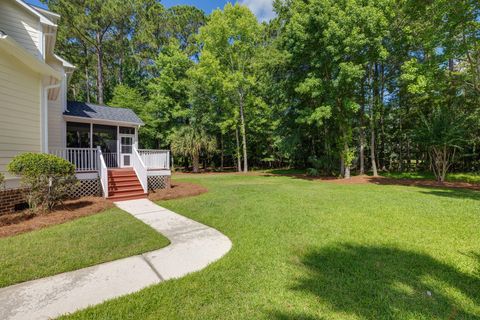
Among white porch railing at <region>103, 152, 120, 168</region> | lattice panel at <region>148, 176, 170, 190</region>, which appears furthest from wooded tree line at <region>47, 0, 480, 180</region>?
lattice panel at <region>148, 176, 170, 190</region>

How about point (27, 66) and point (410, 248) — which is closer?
point (410, 248)

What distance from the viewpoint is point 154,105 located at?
862 inches

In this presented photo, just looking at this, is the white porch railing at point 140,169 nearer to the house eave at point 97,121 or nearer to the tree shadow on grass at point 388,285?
the house eave at point 97,121

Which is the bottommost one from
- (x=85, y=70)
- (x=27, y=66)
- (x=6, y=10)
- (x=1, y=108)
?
(x=1, y=108)

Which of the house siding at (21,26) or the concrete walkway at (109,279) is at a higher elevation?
the house siding at (21,26)

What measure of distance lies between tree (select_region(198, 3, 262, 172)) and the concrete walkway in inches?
633

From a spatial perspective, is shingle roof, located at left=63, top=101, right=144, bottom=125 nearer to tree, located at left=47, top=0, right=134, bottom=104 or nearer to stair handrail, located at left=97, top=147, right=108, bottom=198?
stair handrail, located at left=97, top=147, right=108, bottom=198

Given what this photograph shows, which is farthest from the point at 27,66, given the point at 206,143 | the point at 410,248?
the point at 206,143

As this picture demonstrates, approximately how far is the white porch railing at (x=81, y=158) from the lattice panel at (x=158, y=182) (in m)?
2.17

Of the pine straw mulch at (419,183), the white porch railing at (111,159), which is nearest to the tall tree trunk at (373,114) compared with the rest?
the pine straw mulch at (419,183)

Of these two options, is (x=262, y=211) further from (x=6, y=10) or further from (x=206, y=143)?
(x=206, y=143)

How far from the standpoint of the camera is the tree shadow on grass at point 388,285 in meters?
2.39

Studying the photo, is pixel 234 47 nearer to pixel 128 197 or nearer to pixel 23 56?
pixel 23 56

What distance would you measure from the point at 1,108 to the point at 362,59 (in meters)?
15.1
